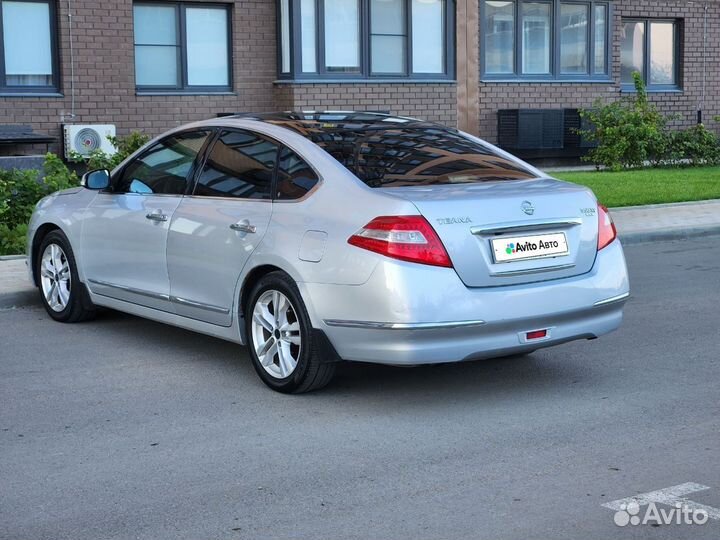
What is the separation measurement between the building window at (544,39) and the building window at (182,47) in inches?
202

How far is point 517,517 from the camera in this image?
15.4 feet

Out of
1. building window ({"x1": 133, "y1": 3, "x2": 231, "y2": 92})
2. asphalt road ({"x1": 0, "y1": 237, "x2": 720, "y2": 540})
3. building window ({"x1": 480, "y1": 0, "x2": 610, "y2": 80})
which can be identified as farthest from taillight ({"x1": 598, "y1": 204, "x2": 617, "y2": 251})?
building window ({"x1": 480, "y1": 0, "x2": 610, "y2": 80})

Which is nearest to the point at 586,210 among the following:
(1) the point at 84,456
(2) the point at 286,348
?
(2) the point at 286,348

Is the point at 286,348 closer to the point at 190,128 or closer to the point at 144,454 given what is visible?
the point at 144,454

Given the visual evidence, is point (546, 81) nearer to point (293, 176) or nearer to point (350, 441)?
point (293, 176)

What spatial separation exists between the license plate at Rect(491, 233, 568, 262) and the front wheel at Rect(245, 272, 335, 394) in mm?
1072

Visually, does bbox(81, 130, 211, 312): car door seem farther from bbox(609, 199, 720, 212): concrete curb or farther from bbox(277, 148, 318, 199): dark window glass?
bbox(609, 199, 720, 212): concrete curb

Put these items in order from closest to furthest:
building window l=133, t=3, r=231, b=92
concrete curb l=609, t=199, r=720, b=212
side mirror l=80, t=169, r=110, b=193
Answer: side mirror l=80, t=169, r=110, b=193 → concrete curb l=609, t=199, r=720, b=212 → building window l=133, t=3, r=231, b=92

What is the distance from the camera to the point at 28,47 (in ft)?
61.6

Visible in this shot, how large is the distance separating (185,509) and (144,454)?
858 mm

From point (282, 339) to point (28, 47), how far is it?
44.3 feet

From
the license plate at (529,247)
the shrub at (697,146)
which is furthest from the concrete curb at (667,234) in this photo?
the shrub at (697,146)

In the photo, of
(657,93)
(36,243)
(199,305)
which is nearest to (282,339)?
(199,305)

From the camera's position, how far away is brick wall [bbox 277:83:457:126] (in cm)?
2030
